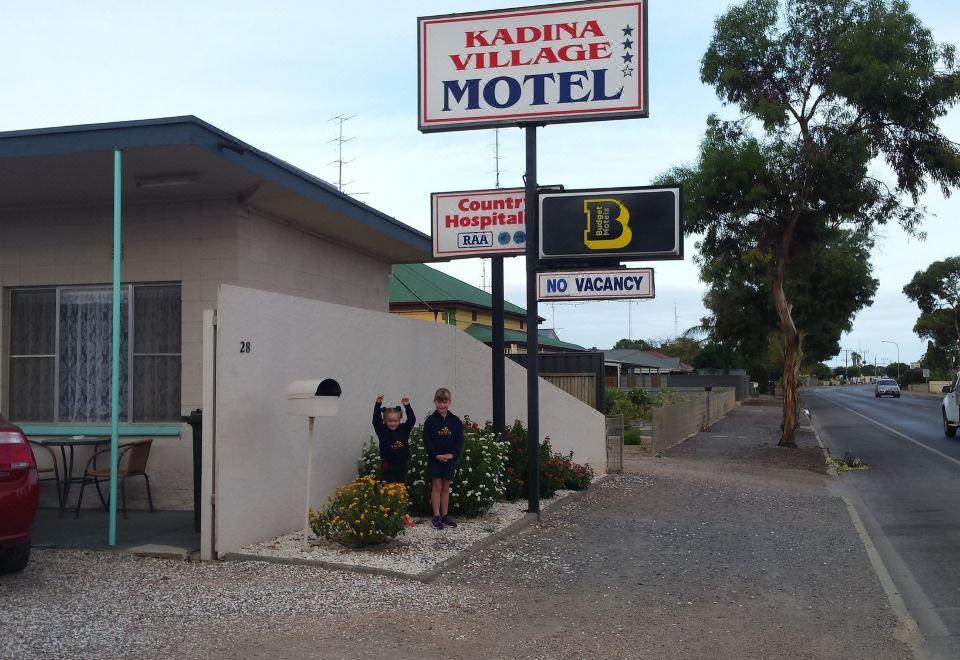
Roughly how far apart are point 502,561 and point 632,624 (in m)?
2.22

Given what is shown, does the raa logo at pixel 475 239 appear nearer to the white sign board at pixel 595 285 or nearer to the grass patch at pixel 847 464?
the white sign board at pixel 595 285

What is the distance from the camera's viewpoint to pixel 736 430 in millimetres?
31719

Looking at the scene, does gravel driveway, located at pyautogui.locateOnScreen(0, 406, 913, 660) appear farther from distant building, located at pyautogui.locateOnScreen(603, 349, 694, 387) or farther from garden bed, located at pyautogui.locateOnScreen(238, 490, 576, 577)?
distant building, located at pyautogui.locateOnScreen(603, 349, 694, 387)

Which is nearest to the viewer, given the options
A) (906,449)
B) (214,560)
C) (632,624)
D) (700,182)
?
(632,624)

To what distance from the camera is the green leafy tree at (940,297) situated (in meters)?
81.8

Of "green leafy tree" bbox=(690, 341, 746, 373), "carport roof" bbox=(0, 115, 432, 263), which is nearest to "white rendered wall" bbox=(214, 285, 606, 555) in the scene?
"carport roof" bbox=(0, 115, 432, 263)

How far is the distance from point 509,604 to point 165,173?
5558mm

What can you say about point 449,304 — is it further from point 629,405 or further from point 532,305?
point 532,305

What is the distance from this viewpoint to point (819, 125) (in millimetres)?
21656

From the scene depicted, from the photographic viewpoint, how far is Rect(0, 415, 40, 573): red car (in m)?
6.93

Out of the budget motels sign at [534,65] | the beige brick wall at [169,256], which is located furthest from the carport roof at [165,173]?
the budget motels sign at [534,65]

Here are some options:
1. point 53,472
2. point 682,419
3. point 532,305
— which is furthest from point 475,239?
point 682,419

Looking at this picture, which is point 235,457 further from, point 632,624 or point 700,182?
point 700,182

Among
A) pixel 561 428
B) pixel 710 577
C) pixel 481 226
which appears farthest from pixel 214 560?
pixel 561 428
